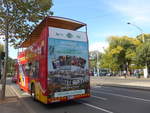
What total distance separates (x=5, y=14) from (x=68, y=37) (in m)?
4.79

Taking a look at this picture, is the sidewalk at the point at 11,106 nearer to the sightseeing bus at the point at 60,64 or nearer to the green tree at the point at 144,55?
the sightseeing bus at the point at 60,64

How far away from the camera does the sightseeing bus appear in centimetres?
985

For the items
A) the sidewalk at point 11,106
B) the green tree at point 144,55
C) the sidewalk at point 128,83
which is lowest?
the sidewalk at point 11,106

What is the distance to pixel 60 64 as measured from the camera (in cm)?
1020

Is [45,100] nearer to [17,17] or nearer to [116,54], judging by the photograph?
[17,17]

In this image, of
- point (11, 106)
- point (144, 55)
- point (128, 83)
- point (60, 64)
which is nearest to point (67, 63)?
point (60, 64)

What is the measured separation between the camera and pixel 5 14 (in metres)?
13.0

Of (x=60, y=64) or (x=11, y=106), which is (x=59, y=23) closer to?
(x=60, y=64)

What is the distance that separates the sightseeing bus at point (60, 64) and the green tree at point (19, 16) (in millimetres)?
1924

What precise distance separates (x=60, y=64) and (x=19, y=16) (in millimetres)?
5005

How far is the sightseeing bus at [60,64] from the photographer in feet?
32.3

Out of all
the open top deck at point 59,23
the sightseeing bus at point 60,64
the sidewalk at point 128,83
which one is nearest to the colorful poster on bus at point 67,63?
the sightseeing bus at point 60,64

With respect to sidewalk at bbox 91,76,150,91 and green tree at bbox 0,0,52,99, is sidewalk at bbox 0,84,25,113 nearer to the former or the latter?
green tree at bbox 0,0,52,99

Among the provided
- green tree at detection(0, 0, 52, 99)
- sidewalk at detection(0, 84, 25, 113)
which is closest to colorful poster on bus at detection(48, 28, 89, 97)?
sidewalk at detection(0, 84, 25, 113)
